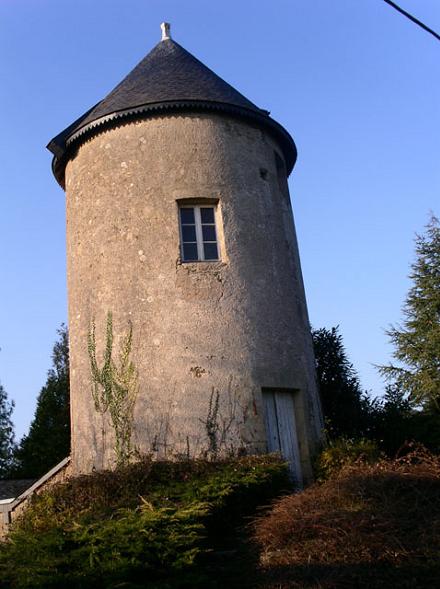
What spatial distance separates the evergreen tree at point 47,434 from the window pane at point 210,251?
1191cm

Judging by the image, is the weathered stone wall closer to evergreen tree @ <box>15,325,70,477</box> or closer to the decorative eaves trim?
the decorative eaves trim

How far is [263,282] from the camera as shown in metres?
11.7

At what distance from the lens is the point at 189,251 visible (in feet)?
38.1

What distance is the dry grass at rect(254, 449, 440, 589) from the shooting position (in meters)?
6.17

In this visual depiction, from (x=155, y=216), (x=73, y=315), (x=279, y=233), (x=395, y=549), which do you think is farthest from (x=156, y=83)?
(x=395, y=549)

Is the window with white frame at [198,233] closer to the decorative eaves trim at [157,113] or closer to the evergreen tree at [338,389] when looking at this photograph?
the decorative eaves trim at [157,113]

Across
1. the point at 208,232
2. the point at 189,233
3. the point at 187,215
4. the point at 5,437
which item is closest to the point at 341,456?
the point at 208,232

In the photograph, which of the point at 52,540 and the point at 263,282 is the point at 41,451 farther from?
the point at 52,540

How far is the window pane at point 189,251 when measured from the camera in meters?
11.6

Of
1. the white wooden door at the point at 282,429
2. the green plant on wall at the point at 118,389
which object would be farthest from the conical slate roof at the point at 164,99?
the white wooden door at the point at 282,429

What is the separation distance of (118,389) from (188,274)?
2.32 m

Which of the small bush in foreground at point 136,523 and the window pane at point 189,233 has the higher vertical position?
the window pane at point 189,233

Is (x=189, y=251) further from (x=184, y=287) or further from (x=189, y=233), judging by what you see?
(x=184, y=287)

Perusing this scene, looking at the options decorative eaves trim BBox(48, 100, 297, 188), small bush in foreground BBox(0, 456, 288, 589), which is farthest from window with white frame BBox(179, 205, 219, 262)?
small bush in foreground BBox(0, 456, 288, 589)
